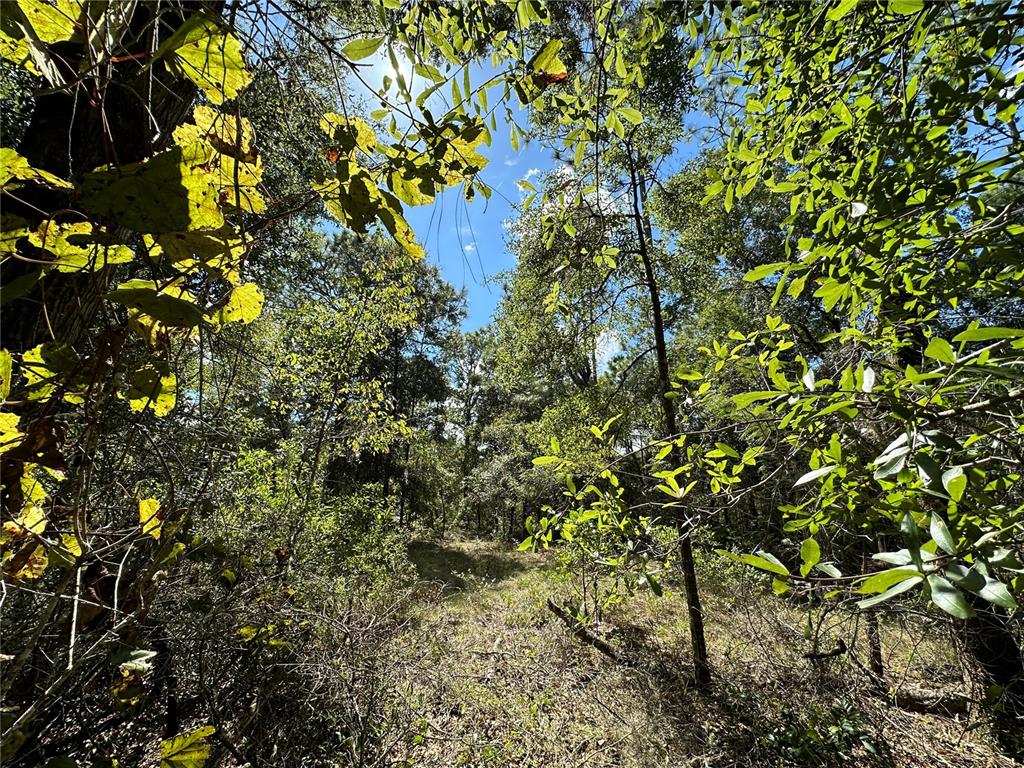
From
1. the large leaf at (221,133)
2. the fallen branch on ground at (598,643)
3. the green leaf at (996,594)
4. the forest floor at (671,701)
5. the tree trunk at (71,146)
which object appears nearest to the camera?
the green leaf at (996,594)

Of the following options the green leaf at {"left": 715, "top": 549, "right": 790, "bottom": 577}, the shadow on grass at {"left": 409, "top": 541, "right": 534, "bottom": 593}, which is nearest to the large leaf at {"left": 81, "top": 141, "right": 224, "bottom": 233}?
the green leaf at {"left": 715, "top": 549, "right": 790, "bottom": 577}

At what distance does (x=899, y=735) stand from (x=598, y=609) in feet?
9.94

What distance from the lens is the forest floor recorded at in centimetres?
328

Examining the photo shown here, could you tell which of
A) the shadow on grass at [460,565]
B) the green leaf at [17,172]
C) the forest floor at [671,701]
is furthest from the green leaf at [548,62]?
the shadow on grass at [460,565]

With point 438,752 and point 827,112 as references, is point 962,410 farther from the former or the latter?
point 438,752

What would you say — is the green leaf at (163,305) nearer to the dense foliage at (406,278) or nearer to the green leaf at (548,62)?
the dense foliage at (406,278)

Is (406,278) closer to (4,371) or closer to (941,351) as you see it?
(4,371)

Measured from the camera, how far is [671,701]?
401cm

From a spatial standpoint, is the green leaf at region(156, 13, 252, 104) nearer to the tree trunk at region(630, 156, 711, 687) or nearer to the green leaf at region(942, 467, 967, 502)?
the green leaf at region(942, 467, 967, 502)

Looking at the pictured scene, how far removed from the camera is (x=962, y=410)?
77cm

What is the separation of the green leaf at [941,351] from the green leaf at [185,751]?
1.56 meters

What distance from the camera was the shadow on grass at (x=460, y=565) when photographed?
9.56 metres

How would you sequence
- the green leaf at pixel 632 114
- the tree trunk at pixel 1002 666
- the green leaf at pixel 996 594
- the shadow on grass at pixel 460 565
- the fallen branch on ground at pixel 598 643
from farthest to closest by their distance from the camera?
the shadow on grass at pixel 460 565 → the fallen branch on ground at pixel 598 643 → the tree trunk at pixel 1002 666 → the green leaf at pixel 632 114 → the green leaf at pixel 996 594

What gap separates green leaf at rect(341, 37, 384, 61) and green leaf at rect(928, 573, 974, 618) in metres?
1.08
